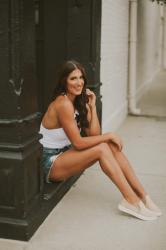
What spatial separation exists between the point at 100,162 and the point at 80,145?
0.22m

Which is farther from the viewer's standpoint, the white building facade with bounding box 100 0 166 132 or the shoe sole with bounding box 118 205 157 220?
the white building facade with bounding box 100 0 166 132

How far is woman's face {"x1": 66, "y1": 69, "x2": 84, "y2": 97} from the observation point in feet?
14.4

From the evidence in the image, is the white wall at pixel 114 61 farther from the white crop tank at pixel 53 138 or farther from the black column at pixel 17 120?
the black column at pixel 17 120

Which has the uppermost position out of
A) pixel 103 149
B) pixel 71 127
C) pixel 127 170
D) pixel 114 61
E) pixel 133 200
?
pixel 114 61

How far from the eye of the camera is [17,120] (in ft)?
12.0

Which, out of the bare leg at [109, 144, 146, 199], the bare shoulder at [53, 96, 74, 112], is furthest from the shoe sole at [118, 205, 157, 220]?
the bare shoulder at [53, 96, 74, 112]

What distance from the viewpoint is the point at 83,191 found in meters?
5.04

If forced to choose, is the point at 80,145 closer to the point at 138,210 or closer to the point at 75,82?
the point at 75,82

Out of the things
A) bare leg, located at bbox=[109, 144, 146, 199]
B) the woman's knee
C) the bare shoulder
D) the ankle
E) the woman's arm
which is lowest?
the ankle

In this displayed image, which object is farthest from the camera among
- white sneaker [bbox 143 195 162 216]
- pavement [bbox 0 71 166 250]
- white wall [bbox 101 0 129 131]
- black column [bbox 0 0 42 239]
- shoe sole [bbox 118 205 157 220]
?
white wall [bbox 101 0 129 131]

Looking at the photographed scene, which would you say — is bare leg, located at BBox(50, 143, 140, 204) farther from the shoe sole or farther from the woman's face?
the woman's face

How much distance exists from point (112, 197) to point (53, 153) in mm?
750

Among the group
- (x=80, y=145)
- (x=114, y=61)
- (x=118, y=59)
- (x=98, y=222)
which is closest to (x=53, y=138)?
(x=80, y=145)

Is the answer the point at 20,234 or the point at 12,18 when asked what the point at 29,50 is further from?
the point at 20,234
